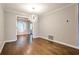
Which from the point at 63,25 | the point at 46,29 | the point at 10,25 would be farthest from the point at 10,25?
the point at 63,25

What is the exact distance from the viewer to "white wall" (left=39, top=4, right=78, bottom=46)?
2932 mm

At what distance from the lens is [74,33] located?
115 inches

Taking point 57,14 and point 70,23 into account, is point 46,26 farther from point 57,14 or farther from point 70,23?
point 70,23

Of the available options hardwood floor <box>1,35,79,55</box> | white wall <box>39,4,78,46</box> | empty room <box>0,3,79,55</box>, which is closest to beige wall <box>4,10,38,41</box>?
empty room <box>0,3,79,55</box>

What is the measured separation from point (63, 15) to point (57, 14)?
0.43 meters

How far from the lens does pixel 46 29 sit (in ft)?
15.6

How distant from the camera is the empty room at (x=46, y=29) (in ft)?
8.59

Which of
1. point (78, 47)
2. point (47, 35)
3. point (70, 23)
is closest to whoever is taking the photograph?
point (78, 47)

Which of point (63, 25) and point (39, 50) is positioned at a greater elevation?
point (63, 25)

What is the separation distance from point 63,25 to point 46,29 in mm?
1494

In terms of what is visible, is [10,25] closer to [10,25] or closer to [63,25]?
[10,25]
